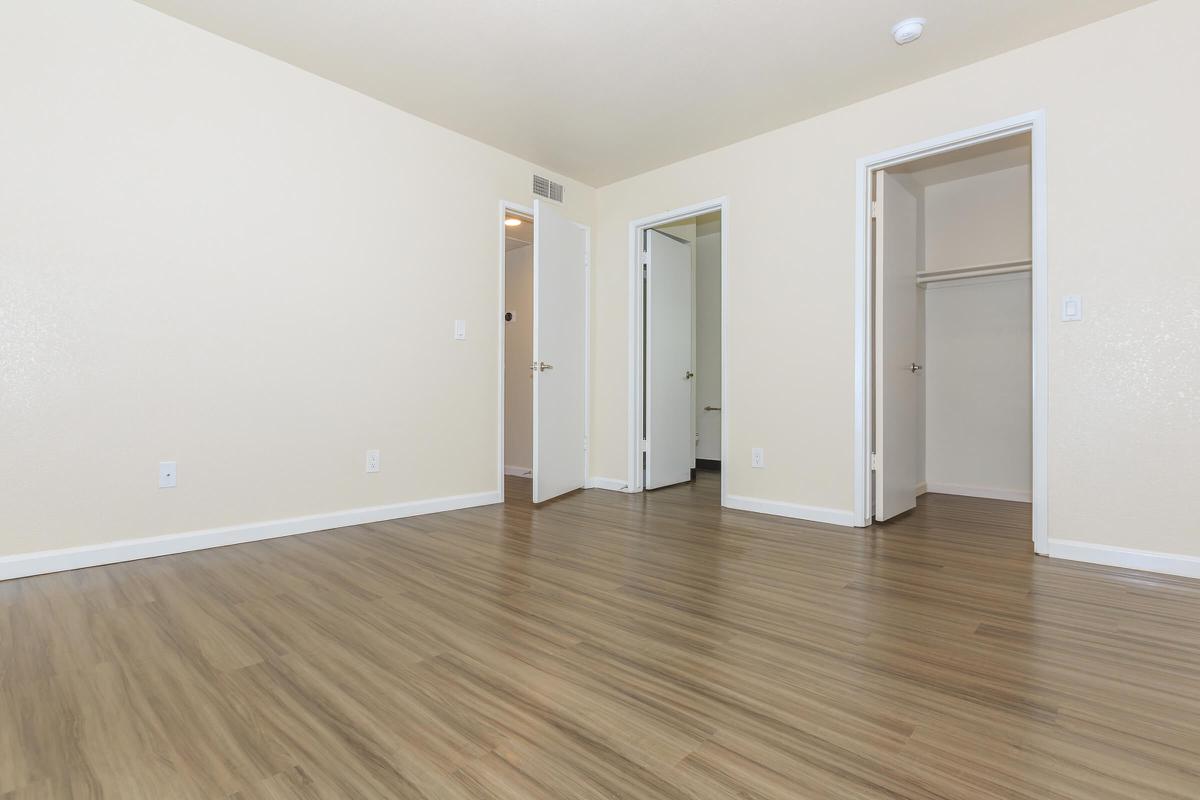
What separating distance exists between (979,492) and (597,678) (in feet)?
13.7

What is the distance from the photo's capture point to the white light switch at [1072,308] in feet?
8.93

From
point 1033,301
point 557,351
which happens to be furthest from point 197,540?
point 1033,301

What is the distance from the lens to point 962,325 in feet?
15.3

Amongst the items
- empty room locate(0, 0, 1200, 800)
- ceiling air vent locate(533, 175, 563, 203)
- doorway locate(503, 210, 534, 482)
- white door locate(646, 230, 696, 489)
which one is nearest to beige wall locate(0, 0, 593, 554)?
empty room locate(0, 0, 1200, 800)

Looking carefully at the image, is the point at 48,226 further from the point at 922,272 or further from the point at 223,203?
the point at 922,272

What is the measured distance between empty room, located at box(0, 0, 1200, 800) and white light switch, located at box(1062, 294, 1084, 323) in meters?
0.01

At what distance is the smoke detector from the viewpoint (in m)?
2.64

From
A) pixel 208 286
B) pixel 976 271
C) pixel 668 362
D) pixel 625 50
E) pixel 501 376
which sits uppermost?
pixel 625 50

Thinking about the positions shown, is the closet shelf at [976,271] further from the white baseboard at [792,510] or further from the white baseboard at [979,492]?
the white baseboard at [792,510]

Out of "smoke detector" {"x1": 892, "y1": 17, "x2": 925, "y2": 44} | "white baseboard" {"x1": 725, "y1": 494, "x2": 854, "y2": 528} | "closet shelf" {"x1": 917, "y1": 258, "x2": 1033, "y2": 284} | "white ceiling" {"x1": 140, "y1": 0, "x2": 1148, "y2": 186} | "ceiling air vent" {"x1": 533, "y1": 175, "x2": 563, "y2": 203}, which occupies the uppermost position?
"white ceiling" {"x1": 140, "y1": 0, "x2": 1148, "y2": 186}

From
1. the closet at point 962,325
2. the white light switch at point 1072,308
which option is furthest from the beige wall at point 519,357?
the white light switch at point 1072,308

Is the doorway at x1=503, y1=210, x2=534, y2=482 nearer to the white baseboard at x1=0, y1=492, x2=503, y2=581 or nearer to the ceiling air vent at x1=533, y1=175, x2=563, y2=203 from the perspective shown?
the ceiling air vent at x1=533, y1=175, x2=563, y2=203

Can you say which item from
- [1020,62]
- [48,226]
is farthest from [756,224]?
[48,226]

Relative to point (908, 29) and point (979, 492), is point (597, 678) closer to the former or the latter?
point (908, 29)
